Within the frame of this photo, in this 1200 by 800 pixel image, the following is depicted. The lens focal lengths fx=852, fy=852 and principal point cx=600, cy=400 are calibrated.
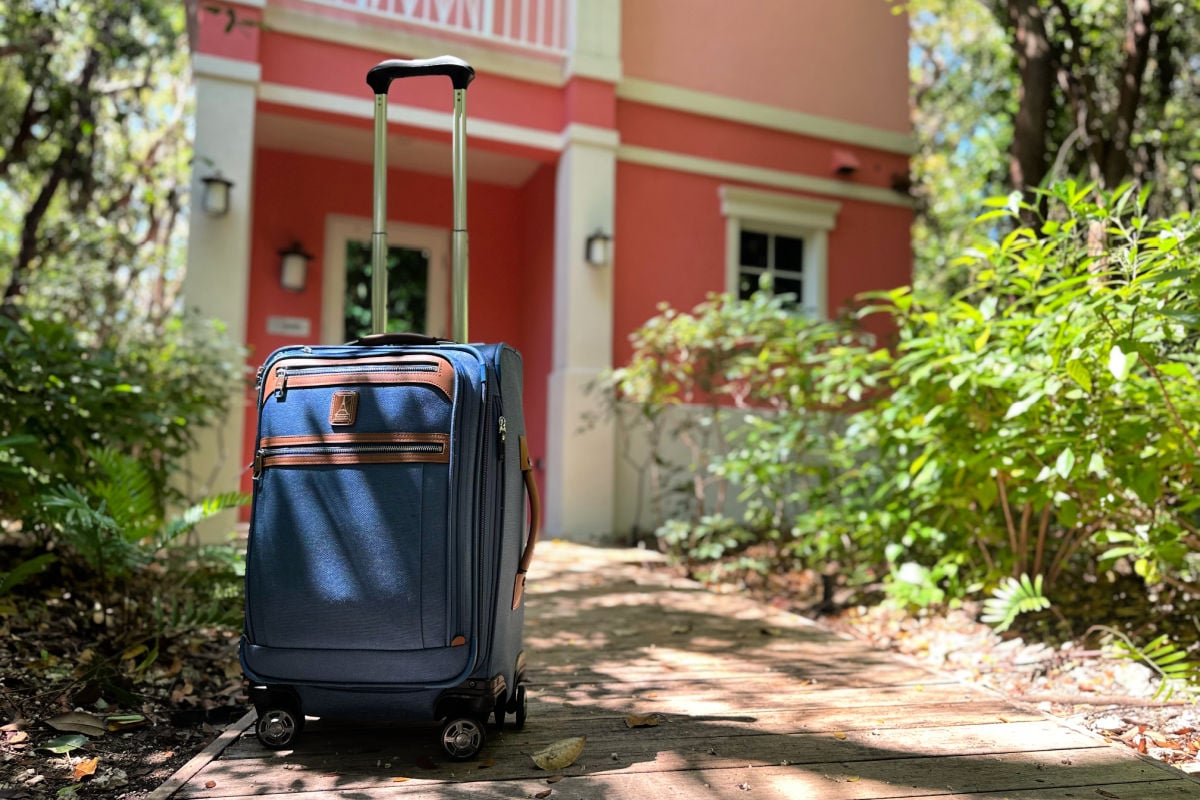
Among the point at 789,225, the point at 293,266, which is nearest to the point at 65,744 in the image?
the point at 293,266

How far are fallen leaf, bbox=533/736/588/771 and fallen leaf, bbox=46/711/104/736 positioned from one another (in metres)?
1.00

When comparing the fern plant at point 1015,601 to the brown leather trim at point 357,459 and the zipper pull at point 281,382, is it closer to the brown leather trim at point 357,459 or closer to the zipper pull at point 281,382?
the brown leather trim at point 357,459

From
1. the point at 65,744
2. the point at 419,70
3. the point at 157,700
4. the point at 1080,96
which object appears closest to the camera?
the point at 65,744

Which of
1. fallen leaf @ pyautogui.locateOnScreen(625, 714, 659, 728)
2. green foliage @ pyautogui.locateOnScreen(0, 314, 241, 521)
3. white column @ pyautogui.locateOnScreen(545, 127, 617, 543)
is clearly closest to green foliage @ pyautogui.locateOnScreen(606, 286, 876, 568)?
white column @ pyautogui.locateOnScreen(545, 127, 617, 543)

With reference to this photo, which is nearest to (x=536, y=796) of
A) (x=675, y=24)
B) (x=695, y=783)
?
(x=695, y=783)

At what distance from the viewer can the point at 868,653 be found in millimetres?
2900

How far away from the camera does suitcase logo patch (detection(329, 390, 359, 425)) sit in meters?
1.75

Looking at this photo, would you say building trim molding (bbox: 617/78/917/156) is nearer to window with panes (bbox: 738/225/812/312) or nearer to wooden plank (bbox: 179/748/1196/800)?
window with panes (bbox: 738/225/812/312)

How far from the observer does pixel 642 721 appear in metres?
2.08

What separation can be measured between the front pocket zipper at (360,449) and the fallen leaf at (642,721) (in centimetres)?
83

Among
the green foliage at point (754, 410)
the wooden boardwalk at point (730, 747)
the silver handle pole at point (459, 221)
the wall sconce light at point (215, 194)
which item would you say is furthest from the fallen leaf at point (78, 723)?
the wall sconce light at point (215, 194)

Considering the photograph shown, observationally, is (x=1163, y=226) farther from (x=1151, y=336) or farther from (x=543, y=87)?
(x=543, y=87)

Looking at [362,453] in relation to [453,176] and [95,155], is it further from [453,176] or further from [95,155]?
[95,155]

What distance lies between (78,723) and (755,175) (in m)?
6.14
